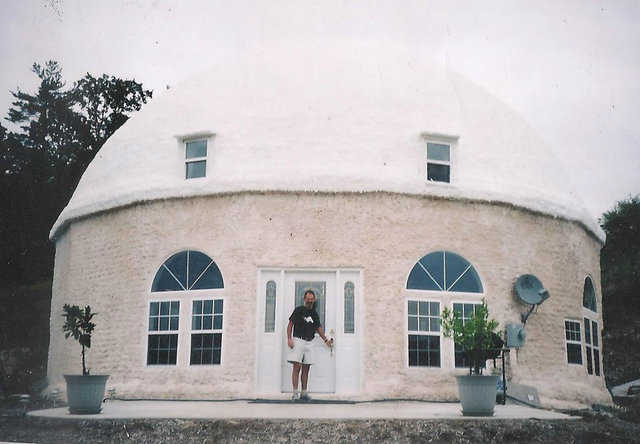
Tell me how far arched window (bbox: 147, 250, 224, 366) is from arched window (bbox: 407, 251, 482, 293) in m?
3.49

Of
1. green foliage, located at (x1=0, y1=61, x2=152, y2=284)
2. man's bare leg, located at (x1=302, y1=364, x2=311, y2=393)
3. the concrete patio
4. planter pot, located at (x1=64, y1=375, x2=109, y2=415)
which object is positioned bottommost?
the concrete patio

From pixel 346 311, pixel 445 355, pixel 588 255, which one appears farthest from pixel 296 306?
pixel 588 255

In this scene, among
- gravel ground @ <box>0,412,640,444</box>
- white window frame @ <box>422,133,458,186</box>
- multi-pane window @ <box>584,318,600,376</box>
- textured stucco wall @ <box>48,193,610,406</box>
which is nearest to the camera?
gravel ground @ <box>0,412,640,444</box>

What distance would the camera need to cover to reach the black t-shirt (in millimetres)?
13375

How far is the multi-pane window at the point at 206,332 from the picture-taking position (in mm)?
14609

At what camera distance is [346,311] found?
47.2ft

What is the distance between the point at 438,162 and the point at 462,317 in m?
2.95

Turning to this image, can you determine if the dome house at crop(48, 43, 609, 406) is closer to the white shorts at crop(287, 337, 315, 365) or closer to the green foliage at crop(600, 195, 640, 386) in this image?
the white shorts at crop(287, 337, 315, 365)

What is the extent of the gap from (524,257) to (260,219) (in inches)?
198

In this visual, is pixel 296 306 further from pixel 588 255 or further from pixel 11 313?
pixel 11 313

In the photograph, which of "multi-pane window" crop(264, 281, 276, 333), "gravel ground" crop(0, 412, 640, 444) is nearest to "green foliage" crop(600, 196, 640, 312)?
"multi-pane window" crop(264, 281, 276, 333)

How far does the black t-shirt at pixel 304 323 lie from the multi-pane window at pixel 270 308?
1.05m

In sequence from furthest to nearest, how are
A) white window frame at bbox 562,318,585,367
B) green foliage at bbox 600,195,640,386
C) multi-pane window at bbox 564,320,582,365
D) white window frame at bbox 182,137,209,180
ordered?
green foliage at bbox 600,195,640,386 → multi-pane window at bbox 564,320,582,365 → white window frame at bbox 562,318,585,367 → white window frame at bbox 182,137,209,180

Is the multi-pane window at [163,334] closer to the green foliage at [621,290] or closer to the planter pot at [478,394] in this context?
the planter pot at [478,394]
